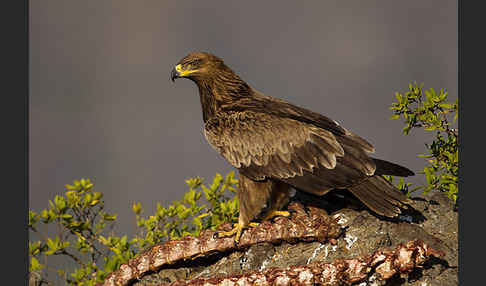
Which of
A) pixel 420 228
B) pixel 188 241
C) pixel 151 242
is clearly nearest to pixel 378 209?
pixel 420 228

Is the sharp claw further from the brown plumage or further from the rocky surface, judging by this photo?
the rocky surface

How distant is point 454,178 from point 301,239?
1.82m

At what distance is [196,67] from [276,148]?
4.42 feet

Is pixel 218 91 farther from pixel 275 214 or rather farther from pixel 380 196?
pixel 380 196

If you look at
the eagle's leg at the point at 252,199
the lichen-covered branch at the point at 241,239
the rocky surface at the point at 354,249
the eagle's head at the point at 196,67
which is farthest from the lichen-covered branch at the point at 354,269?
the eagle's head at the point at 196,67

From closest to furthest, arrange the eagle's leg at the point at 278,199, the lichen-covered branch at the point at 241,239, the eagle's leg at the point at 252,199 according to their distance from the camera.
Result: 1. the lichen-covered branch at the point at 241,239
2. the eagle's leg at the point at 252,199
3. the eagle's leg at the point at 278,199

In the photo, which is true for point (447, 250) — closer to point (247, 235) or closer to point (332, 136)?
point (332, 136)

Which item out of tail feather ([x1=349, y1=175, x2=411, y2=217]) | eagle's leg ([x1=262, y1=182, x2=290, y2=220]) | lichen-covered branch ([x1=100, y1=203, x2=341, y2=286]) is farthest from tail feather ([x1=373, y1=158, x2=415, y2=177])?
eagle's leg ([x1=262, y1=182, x2=290, y2=220])

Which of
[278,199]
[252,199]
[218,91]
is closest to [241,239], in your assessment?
[252,199]

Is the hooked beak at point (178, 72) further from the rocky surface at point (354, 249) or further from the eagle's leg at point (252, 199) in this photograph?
the rocky surface at point (354, 249)

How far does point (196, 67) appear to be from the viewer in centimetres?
617

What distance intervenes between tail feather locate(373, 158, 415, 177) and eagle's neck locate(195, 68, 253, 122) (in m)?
1.70

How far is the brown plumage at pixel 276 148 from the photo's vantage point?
533cm

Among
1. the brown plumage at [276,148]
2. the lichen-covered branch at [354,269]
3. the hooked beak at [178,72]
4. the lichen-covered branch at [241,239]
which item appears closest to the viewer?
the lichen-covered branch at [354,269]
